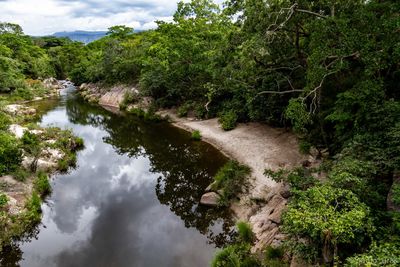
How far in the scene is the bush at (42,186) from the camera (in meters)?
15.6

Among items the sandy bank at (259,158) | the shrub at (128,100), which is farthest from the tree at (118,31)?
the sandy bank at (259,158)

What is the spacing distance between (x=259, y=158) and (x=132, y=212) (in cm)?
841

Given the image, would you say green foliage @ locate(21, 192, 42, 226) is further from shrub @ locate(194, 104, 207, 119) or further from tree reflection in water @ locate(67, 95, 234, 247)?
shrub @ locate(194, 104, 207, 119)

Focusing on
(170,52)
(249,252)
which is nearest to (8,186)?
(249,252)

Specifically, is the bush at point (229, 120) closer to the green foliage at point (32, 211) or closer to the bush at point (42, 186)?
the bush at point (42, 186)

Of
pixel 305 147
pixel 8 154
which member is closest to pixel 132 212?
pixel 8 154

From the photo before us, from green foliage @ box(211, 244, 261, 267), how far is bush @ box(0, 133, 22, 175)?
1147cm

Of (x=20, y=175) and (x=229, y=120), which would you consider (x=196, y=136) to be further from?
(x=20, y=175)

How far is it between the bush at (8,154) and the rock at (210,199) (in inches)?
393

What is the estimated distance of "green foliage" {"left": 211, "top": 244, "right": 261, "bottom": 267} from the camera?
977 centimetres

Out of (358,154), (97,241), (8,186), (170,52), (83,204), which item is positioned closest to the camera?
Result: (358,154)

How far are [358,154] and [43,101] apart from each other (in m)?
46.8

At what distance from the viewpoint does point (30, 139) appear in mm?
17391

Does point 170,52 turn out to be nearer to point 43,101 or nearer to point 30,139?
point 30,139
